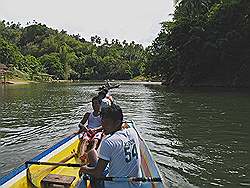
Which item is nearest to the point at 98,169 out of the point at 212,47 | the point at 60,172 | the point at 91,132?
the point at 60,172

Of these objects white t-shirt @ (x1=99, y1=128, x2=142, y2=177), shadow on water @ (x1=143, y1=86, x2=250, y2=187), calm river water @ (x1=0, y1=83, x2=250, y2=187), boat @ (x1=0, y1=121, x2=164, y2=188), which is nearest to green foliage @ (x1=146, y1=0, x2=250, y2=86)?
calm river water @ (x1=0, y1=83, x2=250, y2=187)

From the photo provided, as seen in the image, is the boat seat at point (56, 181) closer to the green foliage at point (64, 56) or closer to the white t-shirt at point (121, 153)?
the white t-shirt at point (121, 153)

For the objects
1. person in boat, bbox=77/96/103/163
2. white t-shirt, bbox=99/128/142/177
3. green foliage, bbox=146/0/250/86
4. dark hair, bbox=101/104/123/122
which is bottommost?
person in boat, bbox=77/96/103/163

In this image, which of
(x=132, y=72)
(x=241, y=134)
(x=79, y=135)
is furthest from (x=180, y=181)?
(x=132, y=72)

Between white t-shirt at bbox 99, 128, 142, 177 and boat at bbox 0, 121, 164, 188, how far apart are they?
0.11m

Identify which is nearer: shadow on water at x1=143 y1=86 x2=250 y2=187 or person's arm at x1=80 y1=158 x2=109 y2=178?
person's arm at x1=80 y1=158 x2=109 y2=178

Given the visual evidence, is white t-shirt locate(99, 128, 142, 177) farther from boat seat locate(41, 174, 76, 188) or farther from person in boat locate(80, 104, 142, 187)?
boat seat locate(41, 174, 76, 188)

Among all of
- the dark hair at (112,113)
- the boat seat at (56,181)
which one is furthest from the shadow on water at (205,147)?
the dark hair at (112,113)

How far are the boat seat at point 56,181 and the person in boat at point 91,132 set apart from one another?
1.23 metres

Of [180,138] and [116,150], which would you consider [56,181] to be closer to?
[116,150]

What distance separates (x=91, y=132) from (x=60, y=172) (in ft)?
5.08

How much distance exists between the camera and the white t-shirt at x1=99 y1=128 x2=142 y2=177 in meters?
4.51

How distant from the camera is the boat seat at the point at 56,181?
6683 millimetres

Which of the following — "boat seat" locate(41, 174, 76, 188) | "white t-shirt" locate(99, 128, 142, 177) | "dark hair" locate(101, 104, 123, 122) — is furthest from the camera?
"boat seat" locate(41, 174, 76, 188)
